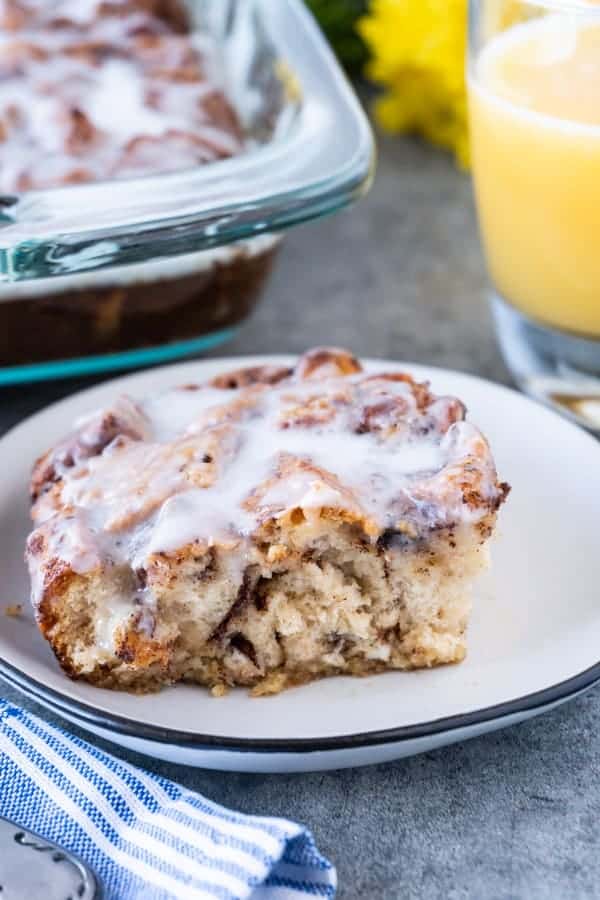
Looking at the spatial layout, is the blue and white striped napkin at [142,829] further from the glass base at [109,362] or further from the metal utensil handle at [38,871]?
the glass base at [109,362]

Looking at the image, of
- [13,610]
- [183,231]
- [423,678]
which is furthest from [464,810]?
[183,231]

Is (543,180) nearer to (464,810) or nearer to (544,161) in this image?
(544,161)

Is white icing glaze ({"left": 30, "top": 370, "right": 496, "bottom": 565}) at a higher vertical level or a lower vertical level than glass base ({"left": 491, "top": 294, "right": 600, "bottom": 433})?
higher

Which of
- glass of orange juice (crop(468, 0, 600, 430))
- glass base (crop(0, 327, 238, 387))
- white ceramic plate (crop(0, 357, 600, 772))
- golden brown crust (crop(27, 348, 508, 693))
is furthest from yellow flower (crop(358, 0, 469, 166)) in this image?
golden brown crust (crop(27, 348, 508, 693))

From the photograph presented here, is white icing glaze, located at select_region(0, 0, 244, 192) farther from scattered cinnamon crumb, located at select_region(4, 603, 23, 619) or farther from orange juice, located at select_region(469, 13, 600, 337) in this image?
scattered cinnamon crumb, located at select_region(4, 603, 23, 619)

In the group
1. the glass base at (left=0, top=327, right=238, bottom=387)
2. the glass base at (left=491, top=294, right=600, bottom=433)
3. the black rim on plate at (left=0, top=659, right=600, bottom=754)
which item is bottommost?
the glass base at (left=491, top=294, right=600, bottom=433)

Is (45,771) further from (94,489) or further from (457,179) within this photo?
(457,179)
